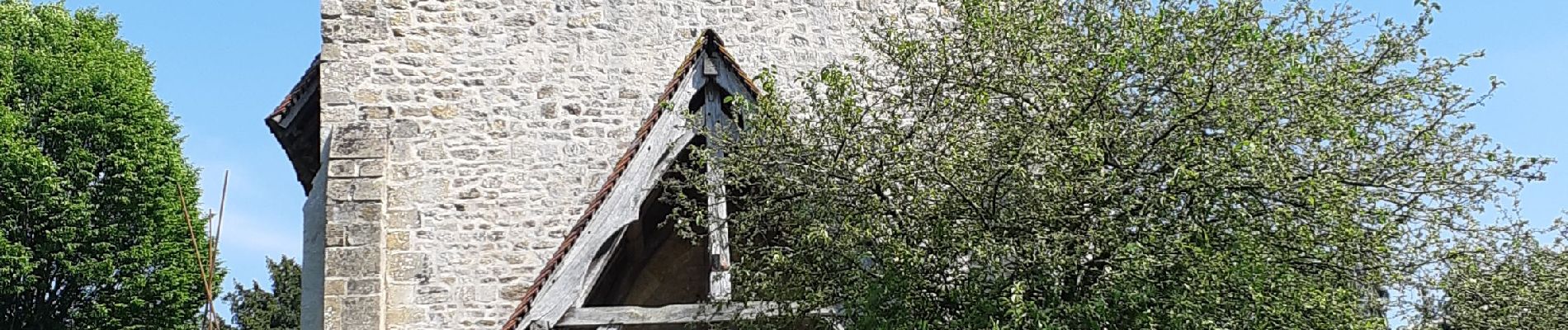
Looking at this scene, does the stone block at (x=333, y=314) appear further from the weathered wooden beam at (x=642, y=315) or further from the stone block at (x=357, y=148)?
the weathered wooden beam at (x=642, y=315)

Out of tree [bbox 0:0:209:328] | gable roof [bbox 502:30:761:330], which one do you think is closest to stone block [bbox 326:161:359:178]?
gable roof [bbox 502:30:761:330]

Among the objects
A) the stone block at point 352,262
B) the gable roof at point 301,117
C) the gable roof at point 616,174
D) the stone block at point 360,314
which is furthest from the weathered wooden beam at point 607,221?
the gable roof at point 301,117

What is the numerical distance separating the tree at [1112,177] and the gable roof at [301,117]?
4035 mm

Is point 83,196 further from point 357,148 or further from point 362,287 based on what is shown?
point 362,287

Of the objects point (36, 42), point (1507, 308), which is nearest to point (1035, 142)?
point (1507, 308)

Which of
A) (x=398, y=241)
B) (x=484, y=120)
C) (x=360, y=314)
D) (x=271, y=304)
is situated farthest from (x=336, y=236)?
(x=271, y=304)

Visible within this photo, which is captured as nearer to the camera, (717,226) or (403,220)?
(717,226)

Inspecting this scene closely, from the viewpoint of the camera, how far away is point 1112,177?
289 inches

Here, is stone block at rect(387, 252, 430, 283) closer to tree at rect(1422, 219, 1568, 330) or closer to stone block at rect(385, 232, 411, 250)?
stone block at rect(385, 232, 411, 250)

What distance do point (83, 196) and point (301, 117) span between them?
32.5ft

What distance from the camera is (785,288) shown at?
8258mm

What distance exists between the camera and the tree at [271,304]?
26.4 meters

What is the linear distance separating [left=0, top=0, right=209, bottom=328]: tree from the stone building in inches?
372

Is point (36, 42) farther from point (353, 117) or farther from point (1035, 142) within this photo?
point (1035, 142)
